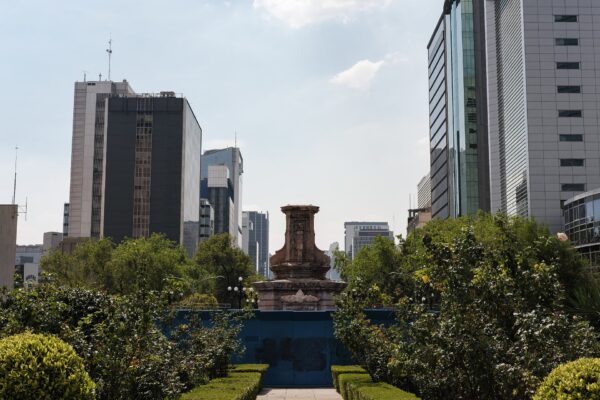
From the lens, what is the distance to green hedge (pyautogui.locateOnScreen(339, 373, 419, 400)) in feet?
54.2

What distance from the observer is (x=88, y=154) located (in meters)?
154

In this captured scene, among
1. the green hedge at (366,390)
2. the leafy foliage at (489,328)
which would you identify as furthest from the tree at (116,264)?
the leafy foliage at (489,328)

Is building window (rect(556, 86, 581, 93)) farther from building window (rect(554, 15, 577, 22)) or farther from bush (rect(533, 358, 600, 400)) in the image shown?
bush (rect(533, 358, 600, 400))

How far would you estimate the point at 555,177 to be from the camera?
3612 inches

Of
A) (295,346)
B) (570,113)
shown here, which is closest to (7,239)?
(295,346)

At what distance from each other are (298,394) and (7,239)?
14874 mm

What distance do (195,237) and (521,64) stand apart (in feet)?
263

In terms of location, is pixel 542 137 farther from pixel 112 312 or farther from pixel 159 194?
pixel 112 312

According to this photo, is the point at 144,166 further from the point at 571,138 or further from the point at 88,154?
the point at 571,138

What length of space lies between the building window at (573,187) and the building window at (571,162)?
8.16ft

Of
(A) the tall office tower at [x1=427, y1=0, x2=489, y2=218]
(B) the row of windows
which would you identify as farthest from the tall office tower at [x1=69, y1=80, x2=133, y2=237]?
(B) the row of windows

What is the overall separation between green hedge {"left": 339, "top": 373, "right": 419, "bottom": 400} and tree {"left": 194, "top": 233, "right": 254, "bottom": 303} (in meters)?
71.5

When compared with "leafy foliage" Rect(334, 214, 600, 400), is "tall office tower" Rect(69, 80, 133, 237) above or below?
above

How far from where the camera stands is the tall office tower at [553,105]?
91625 millimetres
